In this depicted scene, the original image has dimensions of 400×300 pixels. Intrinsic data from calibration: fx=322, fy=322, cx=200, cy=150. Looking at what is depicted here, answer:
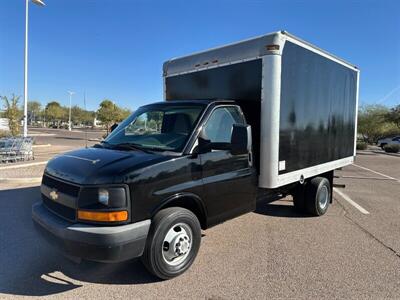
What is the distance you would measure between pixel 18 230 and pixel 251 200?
3.81m

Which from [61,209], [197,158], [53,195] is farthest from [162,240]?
[53,195]

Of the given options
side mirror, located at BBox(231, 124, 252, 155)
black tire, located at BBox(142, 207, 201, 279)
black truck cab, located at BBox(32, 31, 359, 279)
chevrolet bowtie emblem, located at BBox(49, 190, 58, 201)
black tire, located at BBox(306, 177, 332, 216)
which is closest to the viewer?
black truck cab, located at BBox(32, 31, 359, 279)

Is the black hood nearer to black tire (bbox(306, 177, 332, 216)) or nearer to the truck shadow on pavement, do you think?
the truck shadow on pavement

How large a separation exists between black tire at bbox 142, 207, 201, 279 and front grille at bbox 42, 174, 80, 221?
0.85 m

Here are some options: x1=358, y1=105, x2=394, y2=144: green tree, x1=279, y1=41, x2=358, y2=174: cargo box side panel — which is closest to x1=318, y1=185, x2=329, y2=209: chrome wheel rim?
x1=279, y1=41, x2=358, y2=174: cargo box side panel

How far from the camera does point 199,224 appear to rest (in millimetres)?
3957

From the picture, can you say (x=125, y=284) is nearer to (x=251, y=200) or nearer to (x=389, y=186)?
(x=251, y=200)

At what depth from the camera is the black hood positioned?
3.26 m

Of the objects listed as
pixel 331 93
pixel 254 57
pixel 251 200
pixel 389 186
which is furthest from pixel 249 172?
pixel 389 186

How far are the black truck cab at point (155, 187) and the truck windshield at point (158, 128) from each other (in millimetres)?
15

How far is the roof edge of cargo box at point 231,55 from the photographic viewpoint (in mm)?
4618

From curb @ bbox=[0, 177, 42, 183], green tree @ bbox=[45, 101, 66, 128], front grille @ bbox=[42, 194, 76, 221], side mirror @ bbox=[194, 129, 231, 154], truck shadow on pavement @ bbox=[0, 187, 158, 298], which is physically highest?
green tree @ bbox=[45, 101, 66, 128]

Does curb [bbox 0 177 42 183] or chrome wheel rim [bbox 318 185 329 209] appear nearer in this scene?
chrome wheel rim [bbox 318 185 329 209]

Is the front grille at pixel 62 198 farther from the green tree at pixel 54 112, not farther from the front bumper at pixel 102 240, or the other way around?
the green tree at pixel 54 112
